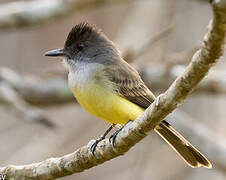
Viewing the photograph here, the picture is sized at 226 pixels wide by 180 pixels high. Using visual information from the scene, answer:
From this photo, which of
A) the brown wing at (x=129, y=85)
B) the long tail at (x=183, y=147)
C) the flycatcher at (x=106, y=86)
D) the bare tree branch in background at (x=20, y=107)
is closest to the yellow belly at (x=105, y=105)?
the flycatcher at (x=106, y=86)

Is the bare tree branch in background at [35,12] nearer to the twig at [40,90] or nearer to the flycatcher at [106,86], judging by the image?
the twig at [40,90]

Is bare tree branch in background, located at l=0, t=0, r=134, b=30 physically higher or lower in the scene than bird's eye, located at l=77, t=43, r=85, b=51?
lower

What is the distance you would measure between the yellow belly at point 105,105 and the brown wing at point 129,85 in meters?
0.12

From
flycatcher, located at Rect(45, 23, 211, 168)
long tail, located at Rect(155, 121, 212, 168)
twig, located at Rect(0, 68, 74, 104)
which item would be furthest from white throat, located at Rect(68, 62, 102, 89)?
twig, located at Rect(0, 68, 74, 104)

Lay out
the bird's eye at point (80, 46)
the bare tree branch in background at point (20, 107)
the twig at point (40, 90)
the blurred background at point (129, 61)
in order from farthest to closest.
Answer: the twig at point (40, 90), the blurred background at point (129, 61), the bare tree branch in background at point (20, 107), the bird's eye at point (80, 46)

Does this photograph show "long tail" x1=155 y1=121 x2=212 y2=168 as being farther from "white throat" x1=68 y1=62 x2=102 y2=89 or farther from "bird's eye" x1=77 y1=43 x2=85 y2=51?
"bird's eye" x1=77 y1=43 x2=85 y2=51

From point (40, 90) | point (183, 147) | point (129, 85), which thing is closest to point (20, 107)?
point (40, 90)

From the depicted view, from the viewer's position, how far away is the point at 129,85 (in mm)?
4203

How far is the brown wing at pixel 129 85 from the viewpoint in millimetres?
4117

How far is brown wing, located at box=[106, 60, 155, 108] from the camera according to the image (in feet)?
13.5

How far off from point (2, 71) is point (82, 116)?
5.82 feet

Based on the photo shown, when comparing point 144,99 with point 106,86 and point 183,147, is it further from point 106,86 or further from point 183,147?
point 183,147

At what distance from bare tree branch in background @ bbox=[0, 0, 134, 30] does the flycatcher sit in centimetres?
159

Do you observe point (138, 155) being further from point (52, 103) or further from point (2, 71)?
point (2, 71)
